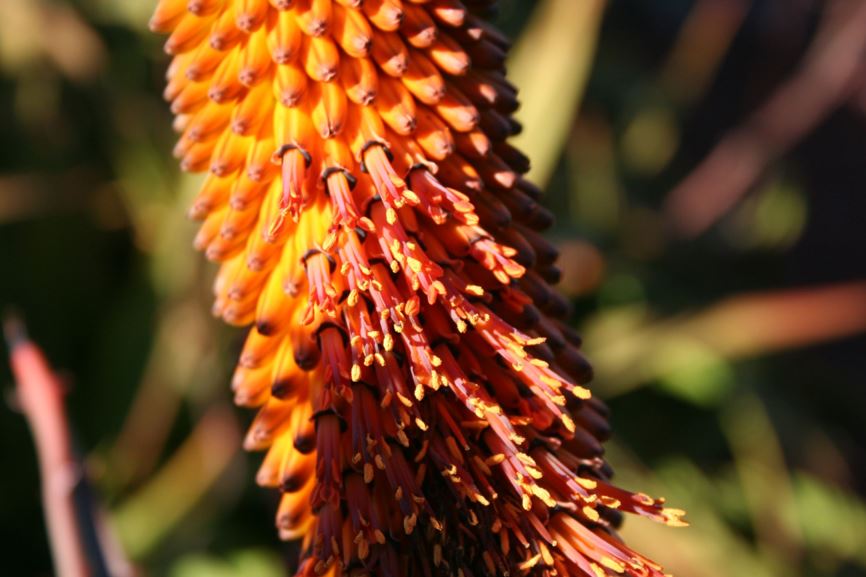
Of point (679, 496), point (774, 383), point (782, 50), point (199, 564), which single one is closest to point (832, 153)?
point (782, 50)

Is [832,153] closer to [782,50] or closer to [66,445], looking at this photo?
[782,50]

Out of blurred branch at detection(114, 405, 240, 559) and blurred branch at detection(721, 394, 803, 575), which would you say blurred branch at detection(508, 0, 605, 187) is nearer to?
blurred branch at detection(721, 394, 803, 575)

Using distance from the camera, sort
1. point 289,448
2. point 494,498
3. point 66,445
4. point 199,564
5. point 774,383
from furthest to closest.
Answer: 1. point 774,383
2. point 199,564
3. point 66,445
4. point 289,448
5. point 494,498

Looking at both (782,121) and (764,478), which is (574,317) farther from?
(782,121)

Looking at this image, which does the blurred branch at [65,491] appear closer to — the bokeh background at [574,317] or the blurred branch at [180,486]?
the bokeh background at [574,317]

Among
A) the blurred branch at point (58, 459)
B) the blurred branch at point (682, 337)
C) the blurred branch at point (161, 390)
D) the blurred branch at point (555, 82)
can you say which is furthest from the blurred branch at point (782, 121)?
the blurred branch at point (58, 459)

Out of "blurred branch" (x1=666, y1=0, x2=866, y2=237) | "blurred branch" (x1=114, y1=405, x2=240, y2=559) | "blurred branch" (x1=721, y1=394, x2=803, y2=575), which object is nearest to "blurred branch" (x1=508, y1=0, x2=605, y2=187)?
"blurred branch" (x1=721, y1=394, x2=803, y2=575)
